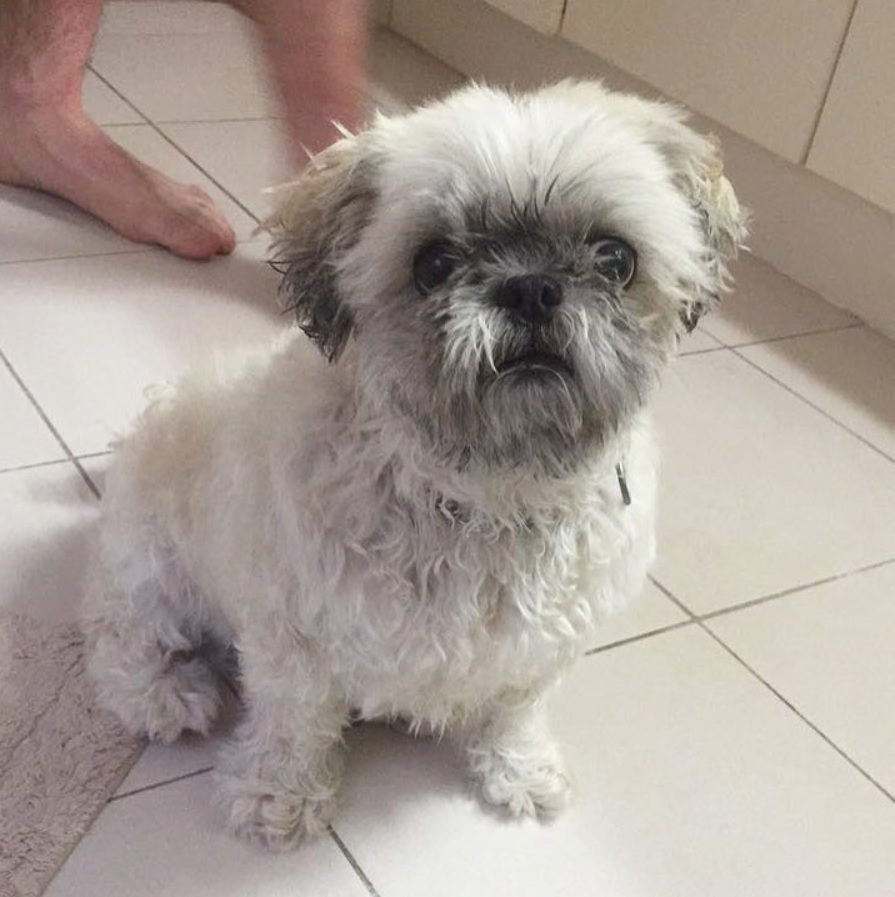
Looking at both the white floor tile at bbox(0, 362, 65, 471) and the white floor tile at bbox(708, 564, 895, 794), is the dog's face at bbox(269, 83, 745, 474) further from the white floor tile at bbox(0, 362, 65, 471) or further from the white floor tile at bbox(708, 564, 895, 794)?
the white floor tile at bbox(0, 362, 65, 471)

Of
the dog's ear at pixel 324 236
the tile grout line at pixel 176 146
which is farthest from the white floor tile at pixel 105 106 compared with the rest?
the dog's ear at pixel 324 236

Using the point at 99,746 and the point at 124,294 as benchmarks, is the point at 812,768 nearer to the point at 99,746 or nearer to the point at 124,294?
the point at 99,746

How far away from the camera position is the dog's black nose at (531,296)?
811 mm

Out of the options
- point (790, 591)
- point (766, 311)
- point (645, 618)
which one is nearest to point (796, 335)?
point (766, 311)

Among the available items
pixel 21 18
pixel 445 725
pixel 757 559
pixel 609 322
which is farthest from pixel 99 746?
pixel 21 18

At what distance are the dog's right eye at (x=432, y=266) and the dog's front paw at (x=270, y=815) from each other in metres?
0.48

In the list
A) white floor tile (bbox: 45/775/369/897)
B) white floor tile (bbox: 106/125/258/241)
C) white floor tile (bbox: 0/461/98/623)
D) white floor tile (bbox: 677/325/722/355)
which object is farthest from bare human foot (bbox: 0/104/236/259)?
white floor tile (bbox: 45/775/369/897)

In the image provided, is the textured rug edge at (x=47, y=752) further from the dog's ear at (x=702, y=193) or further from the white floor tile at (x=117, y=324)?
the dog's ear at (x=702, y=193)

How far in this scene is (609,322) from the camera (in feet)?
2.74

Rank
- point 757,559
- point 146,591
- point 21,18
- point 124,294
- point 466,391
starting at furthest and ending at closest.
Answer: point 21,18, point 124,294, point 757,559, point 146,591, point 466,391

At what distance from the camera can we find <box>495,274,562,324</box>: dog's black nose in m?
0.81

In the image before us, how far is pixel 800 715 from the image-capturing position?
130 centimetres

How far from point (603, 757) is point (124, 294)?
101 cm

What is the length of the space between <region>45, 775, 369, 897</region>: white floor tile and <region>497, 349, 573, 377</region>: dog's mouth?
49 centimetres
